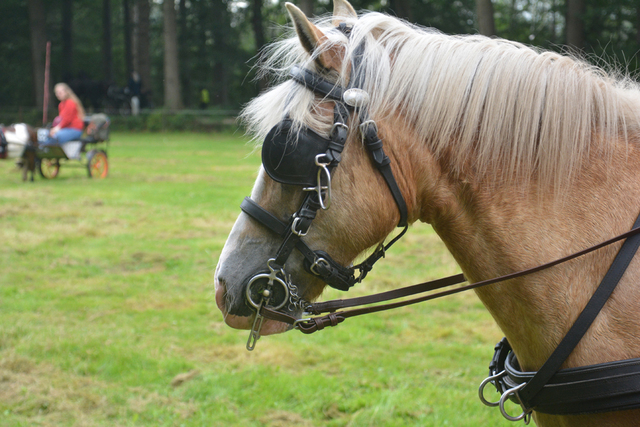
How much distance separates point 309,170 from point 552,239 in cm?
73

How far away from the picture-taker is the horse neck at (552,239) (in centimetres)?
148

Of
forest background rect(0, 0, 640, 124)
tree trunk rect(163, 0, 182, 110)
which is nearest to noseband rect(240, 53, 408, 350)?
forest background rect(0, 0, 640, 124)

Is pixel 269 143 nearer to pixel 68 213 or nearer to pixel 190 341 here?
pixel 190 341

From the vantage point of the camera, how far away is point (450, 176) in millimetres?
1612

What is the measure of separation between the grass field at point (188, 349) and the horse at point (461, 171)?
0.49m

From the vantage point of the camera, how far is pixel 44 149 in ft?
38.0

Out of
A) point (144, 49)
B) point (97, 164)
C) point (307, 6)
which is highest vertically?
point (307, 6)

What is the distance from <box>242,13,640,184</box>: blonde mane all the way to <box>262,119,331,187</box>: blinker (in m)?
0.04

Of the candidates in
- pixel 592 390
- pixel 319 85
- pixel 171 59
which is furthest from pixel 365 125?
pixel 171 59

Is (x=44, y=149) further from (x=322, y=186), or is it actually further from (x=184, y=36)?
(x=184, y=36)

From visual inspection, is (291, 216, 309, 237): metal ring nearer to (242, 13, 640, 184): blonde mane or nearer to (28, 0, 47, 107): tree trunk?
(242, 13, 640, 184): blonde mane

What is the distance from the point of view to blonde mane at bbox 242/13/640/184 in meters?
1.55

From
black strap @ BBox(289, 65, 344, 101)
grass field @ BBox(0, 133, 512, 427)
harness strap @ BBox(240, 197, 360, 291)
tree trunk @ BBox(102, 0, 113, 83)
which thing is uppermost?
tree trunk @ BBox(102, 0, 113, 83)

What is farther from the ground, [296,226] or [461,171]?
[461,171]
